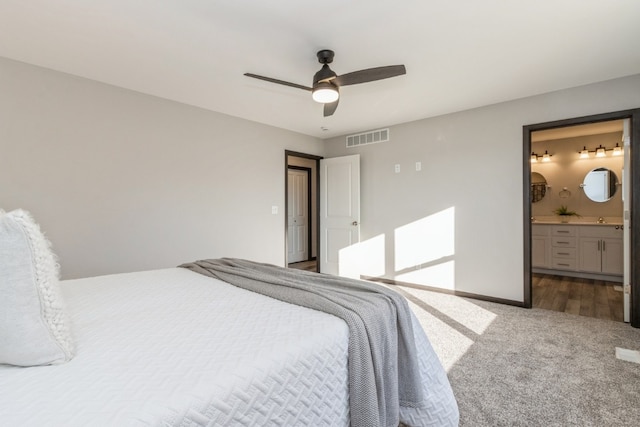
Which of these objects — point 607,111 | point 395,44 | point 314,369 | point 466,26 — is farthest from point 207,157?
point 607,111

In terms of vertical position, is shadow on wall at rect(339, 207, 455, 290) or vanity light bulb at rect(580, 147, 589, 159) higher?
vanity light bulb at rect(580, 147, 589, 159)

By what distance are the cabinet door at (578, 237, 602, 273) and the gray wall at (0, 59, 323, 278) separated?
5.08 m

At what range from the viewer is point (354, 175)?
16.3ft

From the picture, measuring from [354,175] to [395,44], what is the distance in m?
2.68

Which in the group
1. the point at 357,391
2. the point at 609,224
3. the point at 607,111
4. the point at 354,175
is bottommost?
the point at 357,391

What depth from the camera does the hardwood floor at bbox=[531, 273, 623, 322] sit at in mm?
3482

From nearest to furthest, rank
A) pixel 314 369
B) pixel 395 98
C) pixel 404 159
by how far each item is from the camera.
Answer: pixel 314 369
pixel 395 98
pixel 404 159

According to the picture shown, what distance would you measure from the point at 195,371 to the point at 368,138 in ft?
14.7

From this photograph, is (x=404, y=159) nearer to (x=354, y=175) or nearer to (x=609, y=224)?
(x=354, y=175)

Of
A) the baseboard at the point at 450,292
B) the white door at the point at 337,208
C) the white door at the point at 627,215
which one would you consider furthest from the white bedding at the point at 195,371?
the white door at the point at 337,208

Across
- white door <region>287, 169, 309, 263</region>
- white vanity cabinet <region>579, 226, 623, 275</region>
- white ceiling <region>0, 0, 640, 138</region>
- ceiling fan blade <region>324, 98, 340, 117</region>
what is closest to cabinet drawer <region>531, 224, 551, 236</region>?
white vanity cabinet <region>579, 226, 623, 275</region>

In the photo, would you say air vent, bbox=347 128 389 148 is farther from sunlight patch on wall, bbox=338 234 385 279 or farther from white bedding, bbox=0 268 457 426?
white bedding, bbox=0 268 457 426

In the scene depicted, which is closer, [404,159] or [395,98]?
[395,98]

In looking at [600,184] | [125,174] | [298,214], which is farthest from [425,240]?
[125,174]
